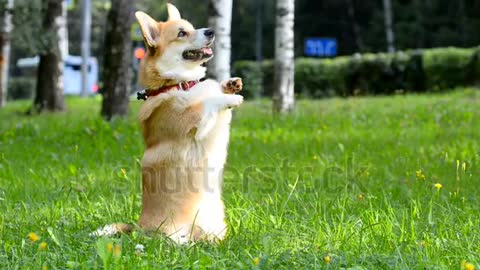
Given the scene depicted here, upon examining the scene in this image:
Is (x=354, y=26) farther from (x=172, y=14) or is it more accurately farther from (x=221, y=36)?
(x=172, y=14)

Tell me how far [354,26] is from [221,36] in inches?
1477

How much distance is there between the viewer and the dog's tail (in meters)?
4.47

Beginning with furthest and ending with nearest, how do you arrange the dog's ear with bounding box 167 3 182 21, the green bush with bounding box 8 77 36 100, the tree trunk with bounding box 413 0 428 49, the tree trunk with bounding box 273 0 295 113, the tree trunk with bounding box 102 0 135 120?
the tree trunk with bounding box 413 0 428 49 < the green bush with bounding box 8 77 36 100 < the tree trunk with bounding box 273 0 295 113 < the tree trunk with bounding box 102 0 135 120 < the dog's ear with bounding box 167 3 182 21

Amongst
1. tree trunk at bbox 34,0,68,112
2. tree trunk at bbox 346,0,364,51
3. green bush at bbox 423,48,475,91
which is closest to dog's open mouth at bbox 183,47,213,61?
tree trunk at bbox 34,0,68,112

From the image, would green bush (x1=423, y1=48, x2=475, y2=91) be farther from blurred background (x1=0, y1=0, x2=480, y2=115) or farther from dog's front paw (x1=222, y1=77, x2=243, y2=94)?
dog's front paw (x1=222, y1=77, x2=243, y2=94)

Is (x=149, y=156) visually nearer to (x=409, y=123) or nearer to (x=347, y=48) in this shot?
(x=409, y=123)

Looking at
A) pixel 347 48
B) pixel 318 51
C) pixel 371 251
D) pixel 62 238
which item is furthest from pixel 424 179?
pixel 347 48

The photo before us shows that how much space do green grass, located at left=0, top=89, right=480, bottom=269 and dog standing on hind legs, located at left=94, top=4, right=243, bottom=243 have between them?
16 centimetres

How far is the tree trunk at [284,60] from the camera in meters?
13.4

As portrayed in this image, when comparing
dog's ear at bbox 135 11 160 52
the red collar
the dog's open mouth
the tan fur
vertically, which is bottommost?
the tan fur

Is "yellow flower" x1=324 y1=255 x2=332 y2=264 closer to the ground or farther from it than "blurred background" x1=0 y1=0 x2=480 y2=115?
closer to the ground

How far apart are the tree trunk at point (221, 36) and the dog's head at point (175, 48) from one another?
19.9ft

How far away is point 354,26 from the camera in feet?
155

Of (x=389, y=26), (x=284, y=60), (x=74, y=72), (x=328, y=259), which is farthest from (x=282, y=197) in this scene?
(x=74, y=72)
